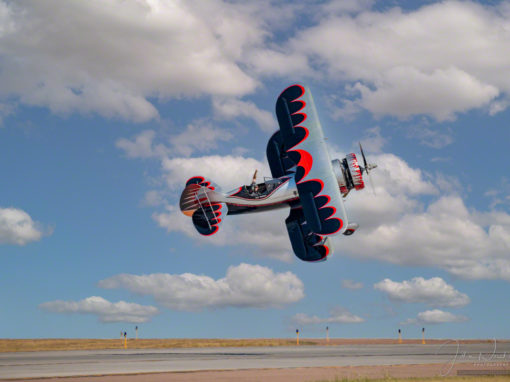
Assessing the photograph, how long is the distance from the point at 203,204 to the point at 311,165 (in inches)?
440

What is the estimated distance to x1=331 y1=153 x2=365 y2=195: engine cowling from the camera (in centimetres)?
3219

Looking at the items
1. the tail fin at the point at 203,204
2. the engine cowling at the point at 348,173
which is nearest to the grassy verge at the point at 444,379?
the engine cowling at the point at 348,173

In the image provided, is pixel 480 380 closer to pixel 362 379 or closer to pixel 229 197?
pixel 362 379

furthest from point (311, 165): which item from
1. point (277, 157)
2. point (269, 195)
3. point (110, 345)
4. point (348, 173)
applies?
point (110, 345)

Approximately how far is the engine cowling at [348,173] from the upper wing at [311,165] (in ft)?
6.68

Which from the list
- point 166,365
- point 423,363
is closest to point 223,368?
point 166,365

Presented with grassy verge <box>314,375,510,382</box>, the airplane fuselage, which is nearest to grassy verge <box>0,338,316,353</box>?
the airplane fuselage

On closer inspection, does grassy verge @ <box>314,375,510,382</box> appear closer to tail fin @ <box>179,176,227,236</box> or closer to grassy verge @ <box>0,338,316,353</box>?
tail fin @ <box>179,176,227,236</box>

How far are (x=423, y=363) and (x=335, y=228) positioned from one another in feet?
33.5

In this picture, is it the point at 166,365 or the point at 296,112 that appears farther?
the point at 296,112

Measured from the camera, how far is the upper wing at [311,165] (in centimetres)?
3002

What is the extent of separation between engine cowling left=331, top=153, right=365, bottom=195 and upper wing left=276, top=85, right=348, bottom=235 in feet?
6.68

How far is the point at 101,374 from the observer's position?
2255 centimetres

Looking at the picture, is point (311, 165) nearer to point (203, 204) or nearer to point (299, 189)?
point (299, 189)
